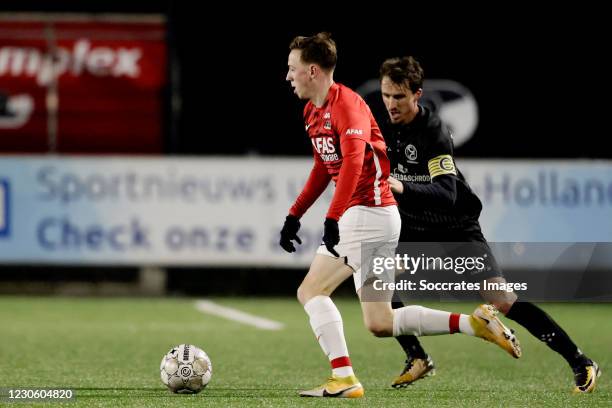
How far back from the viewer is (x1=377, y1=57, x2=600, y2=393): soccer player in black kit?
7137 millimetres

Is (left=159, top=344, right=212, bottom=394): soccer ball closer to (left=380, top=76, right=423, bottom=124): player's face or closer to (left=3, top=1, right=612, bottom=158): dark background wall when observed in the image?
(left=380, top=76, right=423, bottom=124): player's face

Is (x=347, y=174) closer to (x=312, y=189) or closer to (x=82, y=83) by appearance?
(x=312, y=189)

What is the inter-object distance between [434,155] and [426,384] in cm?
146

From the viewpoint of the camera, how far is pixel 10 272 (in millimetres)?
16797

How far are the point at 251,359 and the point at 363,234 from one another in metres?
2.71

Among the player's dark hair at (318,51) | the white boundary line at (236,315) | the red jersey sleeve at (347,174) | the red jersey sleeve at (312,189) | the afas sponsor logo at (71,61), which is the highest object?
the player's dark hair at (318,51)

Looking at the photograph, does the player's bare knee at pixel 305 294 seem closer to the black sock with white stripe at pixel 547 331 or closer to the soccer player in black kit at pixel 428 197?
the soccer player in black kit at pixel 428 197

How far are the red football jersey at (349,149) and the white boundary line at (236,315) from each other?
16.8 feet

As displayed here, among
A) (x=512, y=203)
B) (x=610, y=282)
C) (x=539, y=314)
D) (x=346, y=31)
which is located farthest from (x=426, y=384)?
(x=346, y=31)

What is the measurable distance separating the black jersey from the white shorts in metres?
0.21

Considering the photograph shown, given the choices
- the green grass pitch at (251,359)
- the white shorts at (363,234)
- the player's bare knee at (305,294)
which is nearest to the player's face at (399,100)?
the white shorts at (363,234)

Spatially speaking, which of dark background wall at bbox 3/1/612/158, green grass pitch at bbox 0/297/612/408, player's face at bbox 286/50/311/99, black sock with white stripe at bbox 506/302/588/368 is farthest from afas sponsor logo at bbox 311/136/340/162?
dark background wall at bbox 3/1/612/158

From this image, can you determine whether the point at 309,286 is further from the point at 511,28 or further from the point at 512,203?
the point at 511,28

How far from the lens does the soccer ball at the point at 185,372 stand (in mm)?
7059
